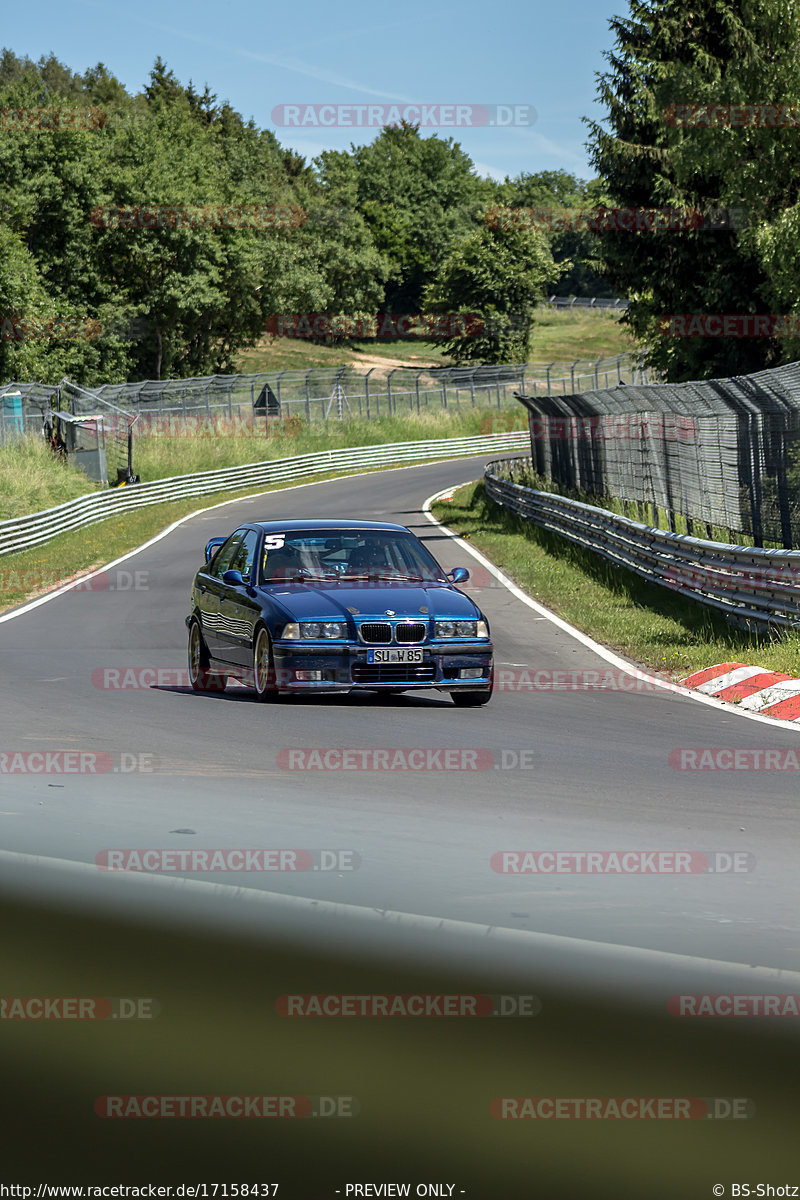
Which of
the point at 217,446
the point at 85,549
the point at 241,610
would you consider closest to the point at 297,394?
the point at 217,446

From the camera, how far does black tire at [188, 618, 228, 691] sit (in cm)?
1285

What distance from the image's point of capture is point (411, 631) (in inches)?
435

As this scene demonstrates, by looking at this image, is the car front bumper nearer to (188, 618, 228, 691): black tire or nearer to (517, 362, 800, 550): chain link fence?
(188, 618, 228, 691): black tire

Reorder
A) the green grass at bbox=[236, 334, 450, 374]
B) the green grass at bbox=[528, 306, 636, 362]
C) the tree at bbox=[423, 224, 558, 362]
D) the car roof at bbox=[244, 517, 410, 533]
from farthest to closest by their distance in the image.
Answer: the green grass at bbox=[528, 306, 636, 362], the green grass at bbox=[236, 334, 450, 374], the tree at bbox=[423, 224, 558, 362], the car roof at bbox=[244, 517, 410, 533]

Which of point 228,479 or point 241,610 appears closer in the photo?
point 241,610

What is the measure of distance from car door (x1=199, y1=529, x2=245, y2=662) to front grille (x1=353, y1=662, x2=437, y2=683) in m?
1.68

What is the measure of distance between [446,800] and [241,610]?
187 inches

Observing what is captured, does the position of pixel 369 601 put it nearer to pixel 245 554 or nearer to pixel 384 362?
pixel 245 554

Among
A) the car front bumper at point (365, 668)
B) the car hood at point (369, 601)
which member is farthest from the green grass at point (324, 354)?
the car front bumper at point (365, 668)

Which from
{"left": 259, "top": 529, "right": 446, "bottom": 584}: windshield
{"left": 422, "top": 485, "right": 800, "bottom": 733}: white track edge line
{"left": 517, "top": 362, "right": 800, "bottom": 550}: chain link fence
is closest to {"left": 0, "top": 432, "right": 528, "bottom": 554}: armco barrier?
{"left": 422, "top": 485, "right": 800, "bottom": 733}: white track edge line

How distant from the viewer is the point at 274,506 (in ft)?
138

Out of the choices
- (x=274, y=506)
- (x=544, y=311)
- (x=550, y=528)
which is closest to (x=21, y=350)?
(x=274, y=506)

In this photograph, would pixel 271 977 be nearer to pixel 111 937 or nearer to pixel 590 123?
pixel 111 937

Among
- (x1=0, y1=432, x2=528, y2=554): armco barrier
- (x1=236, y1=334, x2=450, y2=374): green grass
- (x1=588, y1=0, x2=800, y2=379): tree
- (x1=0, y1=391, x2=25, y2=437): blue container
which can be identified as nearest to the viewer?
(x1=588, y1=0, x2=800, y2=379): tree
